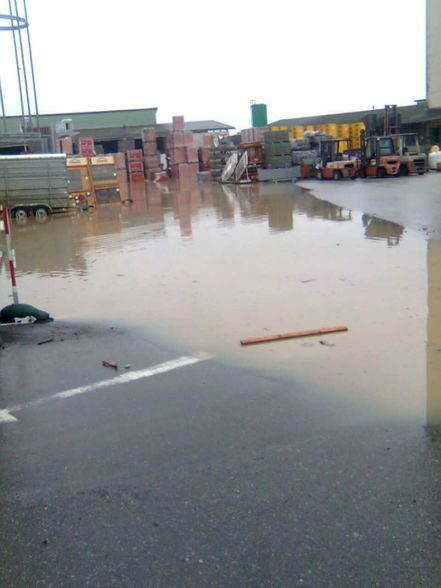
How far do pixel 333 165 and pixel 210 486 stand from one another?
103 ft

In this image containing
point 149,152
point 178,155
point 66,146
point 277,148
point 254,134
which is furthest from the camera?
point 149,152

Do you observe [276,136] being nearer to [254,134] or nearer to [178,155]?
[254,134]

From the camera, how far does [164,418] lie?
4742mm

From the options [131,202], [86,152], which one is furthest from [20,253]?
[86,152]

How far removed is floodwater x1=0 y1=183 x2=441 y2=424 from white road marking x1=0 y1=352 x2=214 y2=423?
316mm

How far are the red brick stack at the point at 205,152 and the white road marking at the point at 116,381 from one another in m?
46.0

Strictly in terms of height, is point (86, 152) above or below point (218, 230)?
above

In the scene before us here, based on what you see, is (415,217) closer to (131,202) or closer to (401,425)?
(401,425)

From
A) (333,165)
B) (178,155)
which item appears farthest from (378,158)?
(178,155)

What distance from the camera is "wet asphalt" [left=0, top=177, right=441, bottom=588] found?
2.95 metres

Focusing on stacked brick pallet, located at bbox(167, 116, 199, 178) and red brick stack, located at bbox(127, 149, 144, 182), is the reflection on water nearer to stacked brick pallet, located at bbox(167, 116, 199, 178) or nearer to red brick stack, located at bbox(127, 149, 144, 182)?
stacked brick pallet, located at bbox(167, 116, 199, 178)

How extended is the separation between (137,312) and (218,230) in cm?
800

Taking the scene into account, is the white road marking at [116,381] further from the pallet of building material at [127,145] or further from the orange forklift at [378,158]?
the pallet of building material at [127,145]

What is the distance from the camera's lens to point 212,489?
3645 millimetres
